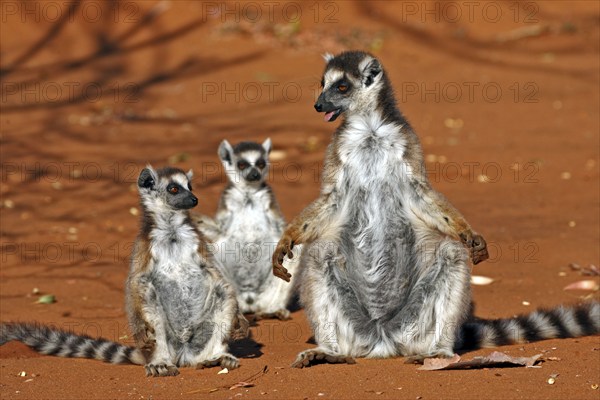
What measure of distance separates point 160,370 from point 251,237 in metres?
3.15

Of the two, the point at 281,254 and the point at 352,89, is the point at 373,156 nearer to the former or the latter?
the point at 352,89

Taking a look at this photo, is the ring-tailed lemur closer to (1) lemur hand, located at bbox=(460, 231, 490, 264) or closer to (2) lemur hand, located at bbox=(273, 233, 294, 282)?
(2) lemur hand, located at bbox=(273, 233, 294, 282)

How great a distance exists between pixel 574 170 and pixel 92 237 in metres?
7.21

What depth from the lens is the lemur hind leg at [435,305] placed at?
762 cm

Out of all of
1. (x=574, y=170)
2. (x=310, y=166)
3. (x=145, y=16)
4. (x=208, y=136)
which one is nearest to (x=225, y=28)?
(x=145, y=16)

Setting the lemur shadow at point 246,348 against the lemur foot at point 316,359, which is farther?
the lemur shadow at point 246,348

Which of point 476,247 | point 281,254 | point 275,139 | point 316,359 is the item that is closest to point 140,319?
point 281,254

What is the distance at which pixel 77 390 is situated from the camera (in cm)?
738

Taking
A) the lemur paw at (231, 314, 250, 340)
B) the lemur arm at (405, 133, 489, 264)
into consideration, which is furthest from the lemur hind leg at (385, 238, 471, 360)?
the lemur paw at (231, 314, 250, 340)

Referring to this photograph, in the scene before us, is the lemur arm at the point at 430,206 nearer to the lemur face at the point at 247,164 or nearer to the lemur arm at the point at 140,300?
the lemur arm at the point at 140,300

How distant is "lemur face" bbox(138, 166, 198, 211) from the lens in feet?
27.8

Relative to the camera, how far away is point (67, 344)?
841cm

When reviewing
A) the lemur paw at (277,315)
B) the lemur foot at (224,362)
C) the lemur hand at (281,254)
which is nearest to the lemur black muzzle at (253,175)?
the lemur paw at (277,315)

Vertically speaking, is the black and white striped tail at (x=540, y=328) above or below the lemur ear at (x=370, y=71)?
below
